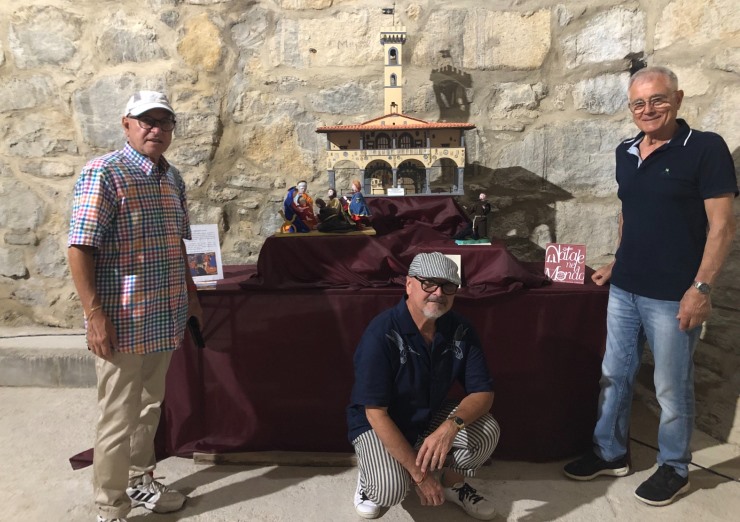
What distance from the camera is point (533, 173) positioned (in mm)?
2762

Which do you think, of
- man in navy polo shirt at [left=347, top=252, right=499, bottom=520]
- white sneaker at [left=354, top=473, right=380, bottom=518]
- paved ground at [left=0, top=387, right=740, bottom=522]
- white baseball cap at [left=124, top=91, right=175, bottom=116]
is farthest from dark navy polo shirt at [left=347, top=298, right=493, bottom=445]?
white baseball cap at [left=124, top=91, right=175, bottom=116]

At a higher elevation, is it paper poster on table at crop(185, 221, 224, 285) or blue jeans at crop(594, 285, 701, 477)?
paper poster on table at crop(185, 221, 224, 285)

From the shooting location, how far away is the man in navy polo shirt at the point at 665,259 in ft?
5.42

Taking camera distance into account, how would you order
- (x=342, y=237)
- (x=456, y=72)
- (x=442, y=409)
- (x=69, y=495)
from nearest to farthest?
(x=442, y=409), (x=69, y=495), (x=342, y=237), (x=456, y=72)

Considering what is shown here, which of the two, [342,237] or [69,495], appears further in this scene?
[342,237]

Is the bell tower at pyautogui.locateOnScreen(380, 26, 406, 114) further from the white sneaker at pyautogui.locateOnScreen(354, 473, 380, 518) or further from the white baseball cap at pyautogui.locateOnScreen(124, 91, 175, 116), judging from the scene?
the white sneaker at pyautogui.locateOnScreen(354, 473, 380, 518)

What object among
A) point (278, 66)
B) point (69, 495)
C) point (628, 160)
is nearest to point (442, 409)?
point (628, 160)

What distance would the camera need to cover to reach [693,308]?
1.67 m

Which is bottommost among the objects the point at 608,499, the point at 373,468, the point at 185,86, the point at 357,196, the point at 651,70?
the point at 608,499

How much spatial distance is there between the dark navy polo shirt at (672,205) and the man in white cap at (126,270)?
1.59m

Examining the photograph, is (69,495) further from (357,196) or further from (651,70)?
(651,70)

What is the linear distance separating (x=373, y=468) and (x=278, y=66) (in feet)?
7.14

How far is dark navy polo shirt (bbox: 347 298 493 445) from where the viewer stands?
1623mm

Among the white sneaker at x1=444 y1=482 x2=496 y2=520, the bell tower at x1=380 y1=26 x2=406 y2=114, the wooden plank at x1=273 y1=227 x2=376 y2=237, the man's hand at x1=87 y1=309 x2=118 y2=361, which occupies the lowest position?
the white sneaker at x1=444 y1=482 x2=496 y2=520
